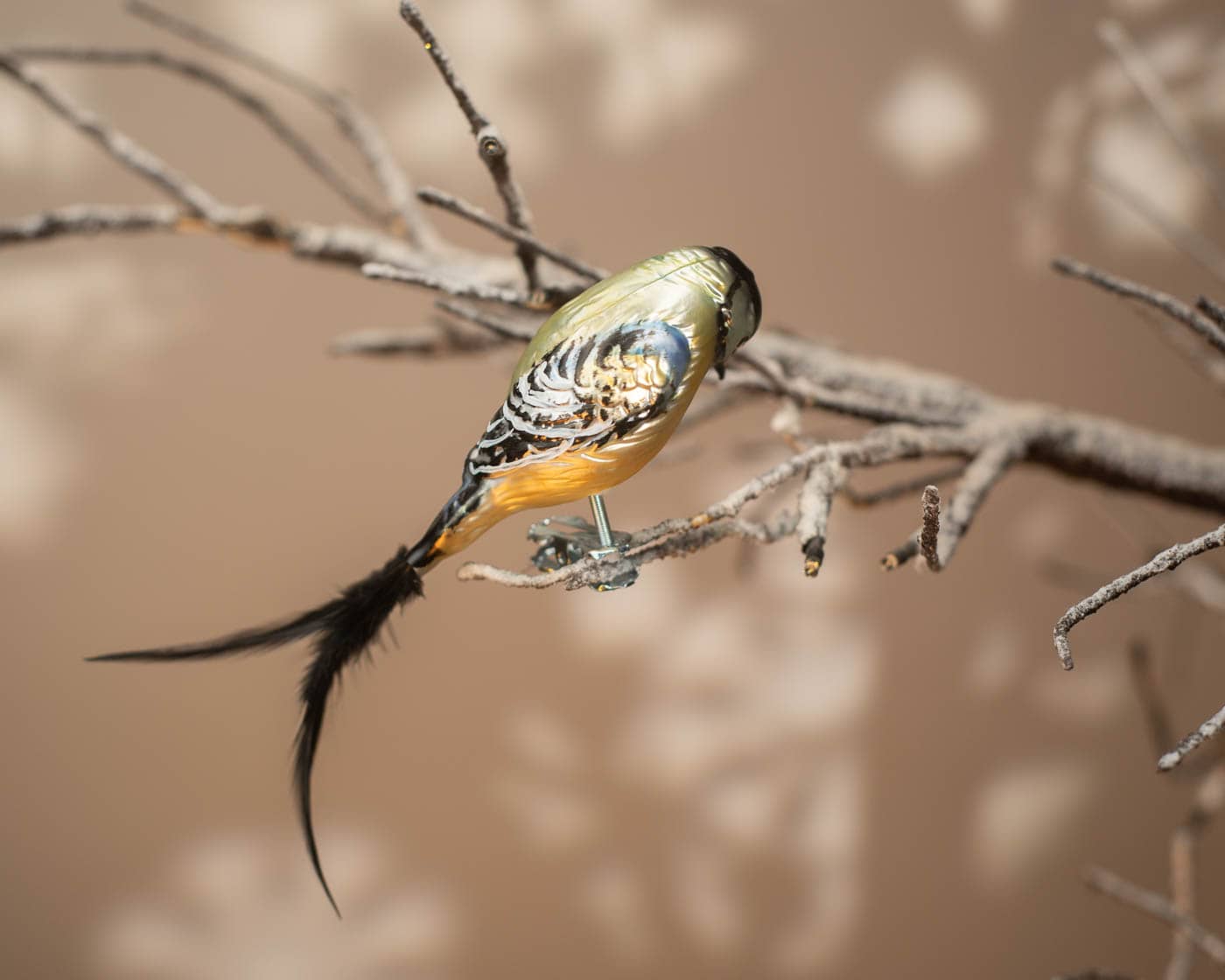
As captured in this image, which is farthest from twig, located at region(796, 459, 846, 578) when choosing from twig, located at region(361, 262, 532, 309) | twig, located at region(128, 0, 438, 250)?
twig, located at region(128, 0, 438, 250)

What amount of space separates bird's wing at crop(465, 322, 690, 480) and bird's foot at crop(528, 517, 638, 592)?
0.04m

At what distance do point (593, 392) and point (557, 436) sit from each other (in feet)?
0.05

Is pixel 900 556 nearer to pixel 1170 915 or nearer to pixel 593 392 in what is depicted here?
pixel 593 392

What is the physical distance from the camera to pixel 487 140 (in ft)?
0.99

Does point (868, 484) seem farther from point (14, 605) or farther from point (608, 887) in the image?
point (14, 605)

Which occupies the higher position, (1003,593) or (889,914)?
(1003,593)

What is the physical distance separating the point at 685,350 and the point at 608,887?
2.36 feet

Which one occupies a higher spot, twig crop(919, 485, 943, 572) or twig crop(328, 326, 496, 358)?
twig crop(328, 326, 496, 358)

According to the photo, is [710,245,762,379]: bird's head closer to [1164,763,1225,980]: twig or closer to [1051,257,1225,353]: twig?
[1051,257,1225,353]: twig

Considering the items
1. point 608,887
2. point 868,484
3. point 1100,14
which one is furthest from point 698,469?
point 1100,14

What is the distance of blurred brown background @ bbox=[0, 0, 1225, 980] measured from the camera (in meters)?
0.71

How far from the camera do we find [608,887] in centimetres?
85

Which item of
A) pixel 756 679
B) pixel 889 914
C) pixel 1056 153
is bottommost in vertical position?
pixel 889 914

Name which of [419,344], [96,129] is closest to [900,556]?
[419,344]
